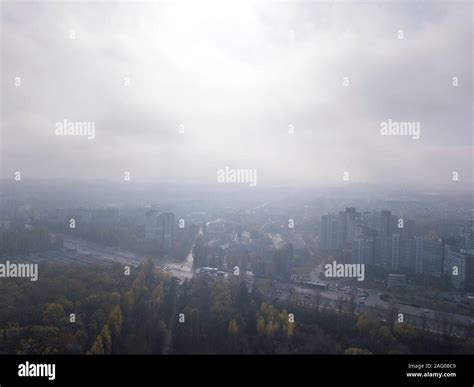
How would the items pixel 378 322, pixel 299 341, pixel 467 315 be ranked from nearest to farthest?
1. pixel 299 341
2. pixel 378 322
3. pixel 467 315

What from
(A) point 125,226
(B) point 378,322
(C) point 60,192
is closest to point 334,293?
(B) point 378,322

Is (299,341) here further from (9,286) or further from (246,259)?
(9,286)

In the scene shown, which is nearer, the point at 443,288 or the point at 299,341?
the point at 299,341

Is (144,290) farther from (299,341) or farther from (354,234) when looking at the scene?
(354,234)
